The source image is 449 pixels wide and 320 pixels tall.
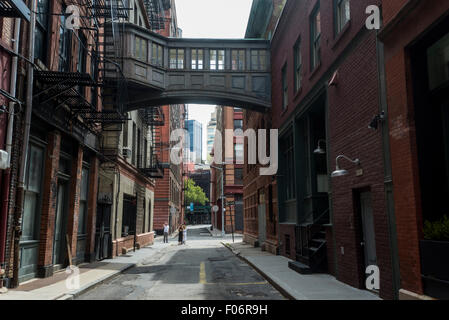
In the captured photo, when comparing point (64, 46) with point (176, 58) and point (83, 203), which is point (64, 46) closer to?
point (83, 203)

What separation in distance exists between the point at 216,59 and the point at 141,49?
414 cm

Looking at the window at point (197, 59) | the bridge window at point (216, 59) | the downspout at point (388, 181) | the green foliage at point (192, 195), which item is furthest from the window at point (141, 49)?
the green foliage at point (192, 195)

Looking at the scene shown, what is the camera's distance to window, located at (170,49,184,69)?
22203 mm

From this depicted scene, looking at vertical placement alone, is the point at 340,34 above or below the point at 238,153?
below

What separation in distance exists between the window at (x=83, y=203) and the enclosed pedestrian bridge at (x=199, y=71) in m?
5.42

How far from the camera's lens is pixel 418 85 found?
286 inches

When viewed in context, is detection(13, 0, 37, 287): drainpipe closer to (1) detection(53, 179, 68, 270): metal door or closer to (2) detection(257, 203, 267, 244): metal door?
(1) detection(53, 179, 68, 270): metal door

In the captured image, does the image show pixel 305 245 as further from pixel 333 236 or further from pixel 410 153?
pixel 410 153

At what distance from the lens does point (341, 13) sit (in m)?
11.7

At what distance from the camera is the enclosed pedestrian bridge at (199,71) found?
21.3 metres

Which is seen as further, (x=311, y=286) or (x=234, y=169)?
(x=234, y=169)

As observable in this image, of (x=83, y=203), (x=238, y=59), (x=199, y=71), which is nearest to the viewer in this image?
(x=83, y=203)

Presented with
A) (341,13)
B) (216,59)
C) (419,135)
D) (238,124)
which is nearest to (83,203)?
(216,59)

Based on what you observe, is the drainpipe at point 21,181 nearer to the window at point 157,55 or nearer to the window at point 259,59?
the window at point 157,55
